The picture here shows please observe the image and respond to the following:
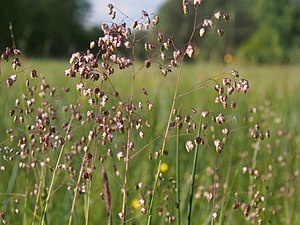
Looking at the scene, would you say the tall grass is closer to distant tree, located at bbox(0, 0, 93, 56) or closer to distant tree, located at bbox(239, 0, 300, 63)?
distant tree, located at bbox(0, 0, 93, 56)

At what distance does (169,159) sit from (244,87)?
1848 mm

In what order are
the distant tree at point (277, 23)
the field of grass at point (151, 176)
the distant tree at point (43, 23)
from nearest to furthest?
the field of grass at point (151, 176) < the distant tree at point (43, 23) < the distant tree at point (277, 23)

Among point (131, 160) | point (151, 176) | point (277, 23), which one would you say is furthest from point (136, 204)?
point (277, 23)

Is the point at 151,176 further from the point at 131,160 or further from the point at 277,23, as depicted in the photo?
the point at 277,23

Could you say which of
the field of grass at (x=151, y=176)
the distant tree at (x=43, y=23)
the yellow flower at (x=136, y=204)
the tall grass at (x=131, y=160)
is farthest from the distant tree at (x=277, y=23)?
the yellow flower at (x=136, y=204)

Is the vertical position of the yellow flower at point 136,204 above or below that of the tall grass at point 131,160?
below

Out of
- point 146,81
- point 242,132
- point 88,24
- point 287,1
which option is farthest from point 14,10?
point 242,132

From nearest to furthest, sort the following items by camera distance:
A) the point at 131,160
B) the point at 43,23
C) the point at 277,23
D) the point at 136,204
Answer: the point at 136,204, the point at 131,160, the point at 43,23, the point at 277,23

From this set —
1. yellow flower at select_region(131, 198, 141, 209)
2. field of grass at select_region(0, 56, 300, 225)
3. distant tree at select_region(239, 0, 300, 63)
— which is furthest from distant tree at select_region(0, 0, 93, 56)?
yellow flower at select_region(131, 198, 141, 209)

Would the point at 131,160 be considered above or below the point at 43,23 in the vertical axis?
below

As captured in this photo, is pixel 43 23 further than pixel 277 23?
No

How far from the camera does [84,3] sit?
5766 cm

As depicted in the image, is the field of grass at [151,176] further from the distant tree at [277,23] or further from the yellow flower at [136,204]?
the distant tree at [277,23]

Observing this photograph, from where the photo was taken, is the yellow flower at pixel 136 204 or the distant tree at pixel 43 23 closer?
the yellow flower at pixel 136 204
